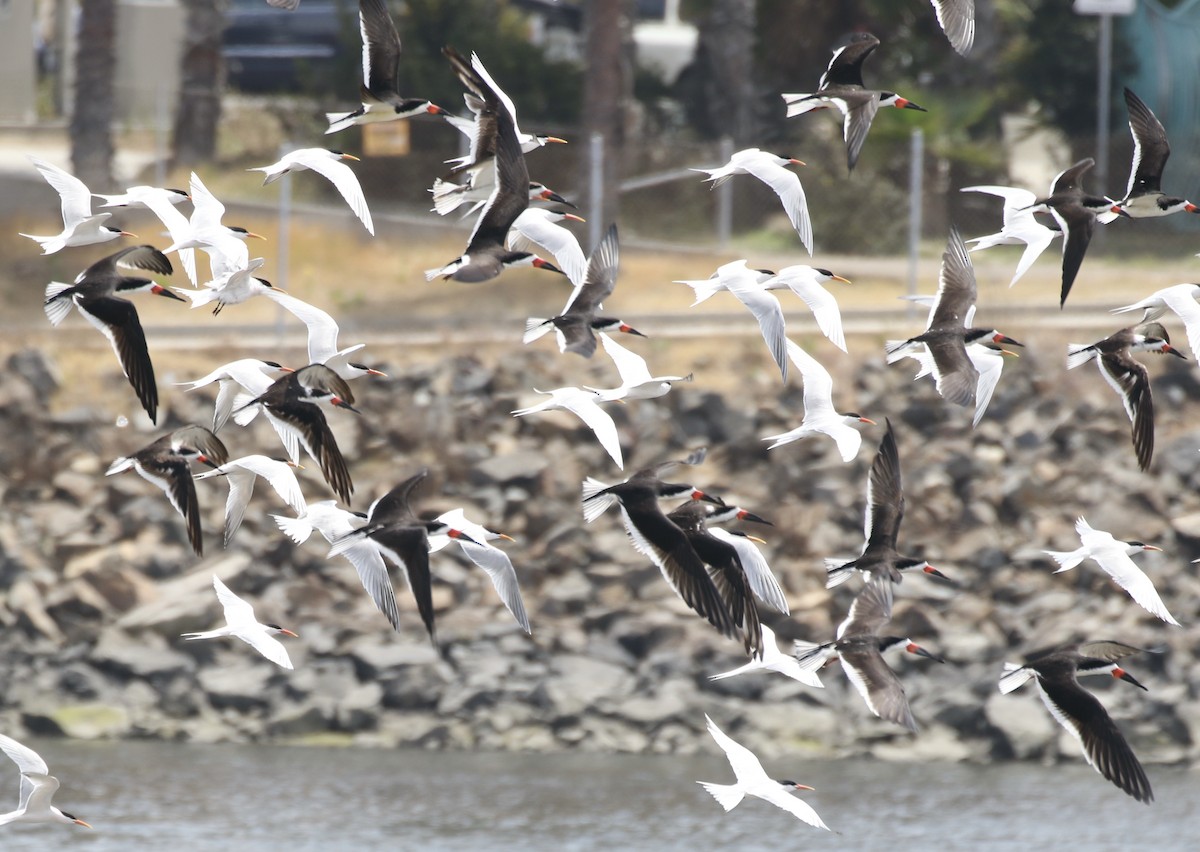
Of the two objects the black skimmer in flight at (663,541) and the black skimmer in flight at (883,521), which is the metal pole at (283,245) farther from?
the black skimmer in flight at (663,541)

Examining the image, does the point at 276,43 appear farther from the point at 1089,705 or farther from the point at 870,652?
the point at 1089,705

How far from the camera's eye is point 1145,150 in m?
12.1

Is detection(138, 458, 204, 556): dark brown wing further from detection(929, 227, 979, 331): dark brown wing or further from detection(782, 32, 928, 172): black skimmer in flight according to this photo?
detection(929, 227, 979, 331): dark brown wing

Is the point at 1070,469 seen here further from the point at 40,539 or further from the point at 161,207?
the point at 161,207

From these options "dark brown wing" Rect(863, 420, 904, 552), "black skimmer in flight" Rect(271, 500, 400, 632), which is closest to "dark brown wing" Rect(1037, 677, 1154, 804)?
"dark brown wing" Rect(863, 420, 904, 552)

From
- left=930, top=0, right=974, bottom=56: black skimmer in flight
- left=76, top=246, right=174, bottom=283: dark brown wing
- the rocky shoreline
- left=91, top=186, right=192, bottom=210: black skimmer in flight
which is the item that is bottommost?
the rocky shoreline

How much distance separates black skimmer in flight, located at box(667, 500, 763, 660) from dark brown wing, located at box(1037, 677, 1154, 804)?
5.01 feet

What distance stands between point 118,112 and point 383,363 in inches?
372

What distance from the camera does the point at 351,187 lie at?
11.5 meters

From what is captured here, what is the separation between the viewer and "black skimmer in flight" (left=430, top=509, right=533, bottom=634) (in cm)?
1114

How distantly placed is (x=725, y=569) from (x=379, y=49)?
10.5 ft

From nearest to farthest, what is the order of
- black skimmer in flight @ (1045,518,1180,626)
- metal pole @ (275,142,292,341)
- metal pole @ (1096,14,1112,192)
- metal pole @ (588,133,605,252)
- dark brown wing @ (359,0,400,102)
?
dark brown wing @ (359,0,400,102), black skimmer in flight @ (1045,518,1180,626), metal pole @ (275,142,292,341), metal pole @ (588,133,605,252), metal pole @ (1096,14,1112,192)

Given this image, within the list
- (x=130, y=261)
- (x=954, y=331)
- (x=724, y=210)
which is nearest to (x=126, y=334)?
(x=130, y=261)

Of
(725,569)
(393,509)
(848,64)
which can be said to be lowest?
(725,569)
